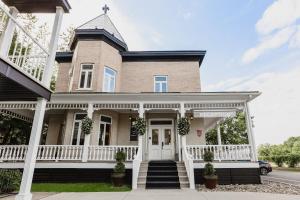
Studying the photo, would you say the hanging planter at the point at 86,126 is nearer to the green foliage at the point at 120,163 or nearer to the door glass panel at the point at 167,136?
the green foliage at the point at 120,163

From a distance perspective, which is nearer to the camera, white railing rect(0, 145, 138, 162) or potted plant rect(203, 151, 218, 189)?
potted plant rect(203, 151, 218, 189)

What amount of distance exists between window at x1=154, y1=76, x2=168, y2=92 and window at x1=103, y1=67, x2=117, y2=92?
120 inches

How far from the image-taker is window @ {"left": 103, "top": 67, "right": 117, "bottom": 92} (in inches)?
499

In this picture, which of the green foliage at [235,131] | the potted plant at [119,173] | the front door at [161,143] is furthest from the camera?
the green foliage at [235,131]

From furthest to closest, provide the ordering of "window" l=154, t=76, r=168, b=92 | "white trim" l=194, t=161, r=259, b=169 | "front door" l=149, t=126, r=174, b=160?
1. "window" l=154, t=76, r=168, b=92
2. "front door" l=149, t=126, r=174, b=160
3. "white trim" l=194, t=161, r=259, b=169

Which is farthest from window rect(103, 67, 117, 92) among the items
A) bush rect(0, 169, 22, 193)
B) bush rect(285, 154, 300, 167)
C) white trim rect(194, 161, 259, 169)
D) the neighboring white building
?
bush rect(285, 154, 300, 167)

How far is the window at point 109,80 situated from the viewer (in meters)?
12.7

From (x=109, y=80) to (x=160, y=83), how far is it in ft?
12.3

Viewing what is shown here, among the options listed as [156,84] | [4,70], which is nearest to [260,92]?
[156,84]

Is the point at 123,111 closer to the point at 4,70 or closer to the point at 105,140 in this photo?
the point at 105,140

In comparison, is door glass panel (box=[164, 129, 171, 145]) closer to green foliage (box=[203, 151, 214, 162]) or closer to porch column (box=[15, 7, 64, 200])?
green foliage (box=[203, 151, 214, 162])

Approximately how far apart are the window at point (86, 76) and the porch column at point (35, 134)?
6.33m

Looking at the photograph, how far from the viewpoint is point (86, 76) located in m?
12.4

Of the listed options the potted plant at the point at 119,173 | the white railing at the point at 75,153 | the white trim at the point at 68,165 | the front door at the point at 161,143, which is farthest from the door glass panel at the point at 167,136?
the potted plant at the point at 119,173
